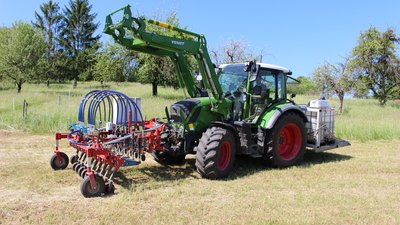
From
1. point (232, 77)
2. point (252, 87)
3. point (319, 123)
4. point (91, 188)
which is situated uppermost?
point (232, 77)

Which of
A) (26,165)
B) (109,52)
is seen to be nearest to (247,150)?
(26,165)

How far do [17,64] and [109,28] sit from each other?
28.7 meters

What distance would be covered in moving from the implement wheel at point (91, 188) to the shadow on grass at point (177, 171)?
20.7 inches

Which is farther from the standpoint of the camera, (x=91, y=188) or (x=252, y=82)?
(x=252, y=82)

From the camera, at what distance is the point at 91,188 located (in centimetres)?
519

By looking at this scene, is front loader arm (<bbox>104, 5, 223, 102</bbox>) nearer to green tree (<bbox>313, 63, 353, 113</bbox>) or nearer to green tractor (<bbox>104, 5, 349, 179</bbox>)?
green tractor (<bbox>104, 5, 349, 179</bbox>)

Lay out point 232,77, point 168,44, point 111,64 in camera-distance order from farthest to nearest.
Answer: point 111,64, point 232,77, point 168,44

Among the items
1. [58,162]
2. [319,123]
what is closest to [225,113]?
[319,123]

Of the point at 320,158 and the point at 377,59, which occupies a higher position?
the point at 377,59

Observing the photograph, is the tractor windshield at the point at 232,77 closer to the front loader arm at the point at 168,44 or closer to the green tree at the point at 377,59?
the front loader arm at the point at 168,44

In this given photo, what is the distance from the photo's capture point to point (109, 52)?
28469 mm

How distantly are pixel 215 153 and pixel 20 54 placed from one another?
29741mm

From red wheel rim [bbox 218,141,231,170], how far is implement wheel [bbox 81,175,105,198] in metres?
2.14

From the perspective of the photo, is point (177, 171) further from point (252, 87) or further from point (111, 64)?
point (111, 64)
